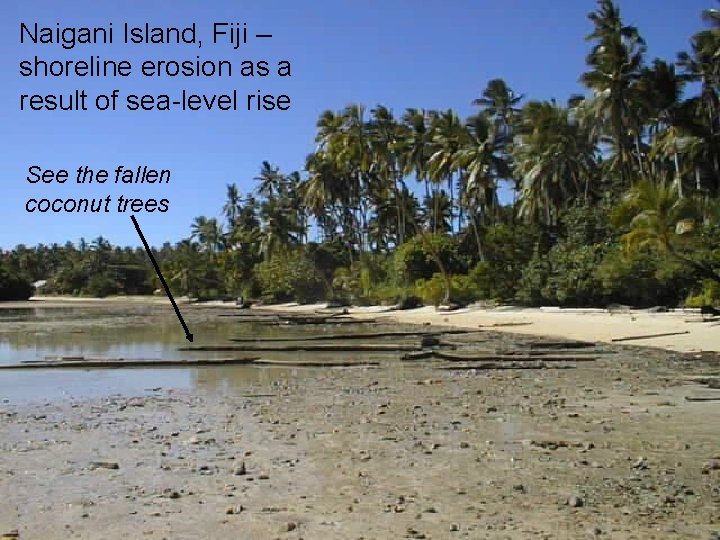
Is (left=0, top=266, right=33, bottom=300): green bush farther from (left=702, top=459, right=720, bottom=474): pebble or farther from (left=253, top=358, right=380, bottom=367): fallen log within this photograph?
(left=702, top=459, right=720, bottom=474): pebble

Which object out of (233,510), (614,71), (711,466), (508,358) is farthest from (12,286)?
(711,466)

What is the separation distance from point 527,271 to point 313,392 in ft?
99.2

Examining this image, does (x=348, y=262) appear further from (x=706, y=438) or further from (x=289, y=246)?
(x=706, y=438)

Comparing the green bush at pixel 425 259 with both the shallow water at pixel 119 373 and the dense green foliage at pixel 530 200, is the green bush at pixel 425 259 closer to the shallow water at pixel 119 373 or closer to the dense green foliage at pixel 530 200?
the dense green foliage at pixel 530 200

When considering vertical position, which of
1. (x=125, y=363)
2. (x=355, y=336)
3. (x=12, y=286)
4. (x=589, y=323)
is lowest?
(x=125, y=363)

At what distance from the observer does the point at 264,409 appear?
1333 cm

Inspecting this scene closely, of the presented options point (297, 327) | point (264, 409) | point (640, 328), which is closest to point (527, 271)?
point (297, 327)

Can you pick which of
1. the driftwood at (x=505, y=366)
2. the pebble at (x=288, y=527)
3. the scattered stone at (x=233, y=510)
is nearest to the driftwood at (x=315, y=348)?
the driftwood at (x=505, y=366)

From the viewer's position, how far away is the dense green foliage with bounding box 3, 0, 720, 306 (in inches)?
1391

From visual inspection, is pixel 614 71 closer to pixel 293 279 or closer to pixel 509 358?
pixel 509 358

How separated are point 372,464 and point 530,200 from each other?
43393 mm

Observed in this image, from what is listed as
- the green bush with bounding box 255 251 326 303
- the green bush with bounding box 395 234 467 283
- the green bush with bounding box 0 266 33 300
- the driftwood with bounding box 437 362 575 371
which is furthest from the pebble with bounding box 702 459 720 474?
the green bush with bounding box 0 266 33 300

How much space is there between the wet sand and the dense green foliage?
55.1ft

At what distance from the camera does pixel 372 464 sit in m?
8.87
